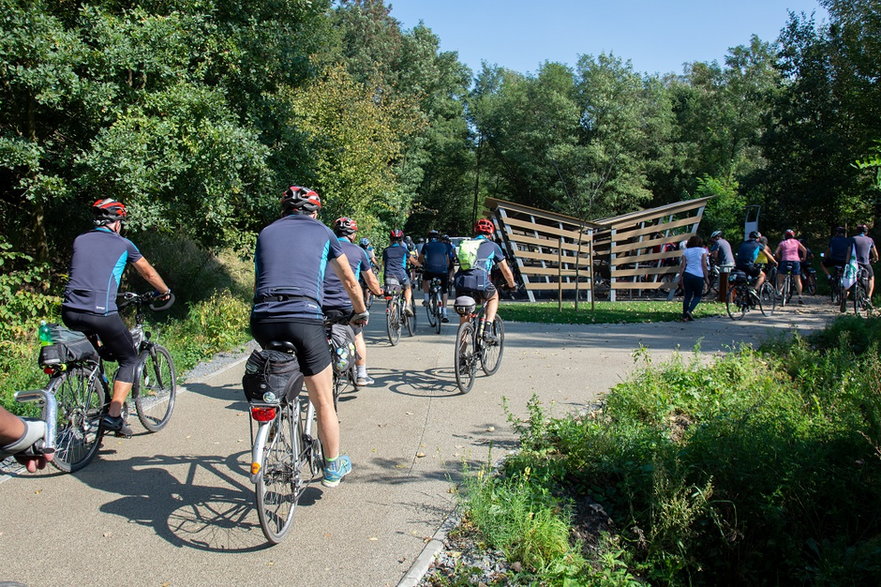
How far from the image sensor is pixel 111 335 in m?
5.31

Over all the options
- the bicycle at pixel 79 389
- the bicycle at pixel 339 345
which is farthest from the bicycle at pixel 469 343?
the bicycle at pixel 79 389

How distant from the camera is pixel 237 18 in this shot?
43.0ft

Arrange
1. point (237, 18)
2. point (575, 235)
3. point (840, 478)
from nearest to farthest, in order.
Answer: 1. point (840, 478)
2. point (237, 18)
3. point (575, 235)

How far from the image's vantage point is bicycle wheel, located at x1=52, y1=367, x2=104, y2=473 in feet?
16.5

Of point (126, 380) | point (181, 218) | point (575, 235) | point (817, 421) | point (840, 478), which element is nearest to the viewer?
point (840, 478)

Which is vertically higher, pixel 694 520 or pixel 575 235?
pixel 575 235

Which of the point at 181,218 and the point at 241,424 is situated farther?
the point at 181,218

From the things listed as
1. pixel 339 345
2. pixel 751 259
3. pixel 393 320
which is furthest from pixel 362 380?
pixel 751 259

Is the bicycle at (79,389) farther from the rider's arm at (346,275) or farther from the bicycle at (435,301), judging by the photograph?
the bicycle at (435,301)

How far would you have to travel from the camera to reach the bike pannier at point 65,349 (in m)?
4.88

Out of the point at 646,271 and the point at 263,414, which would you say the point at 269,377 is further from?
the point at 646,271

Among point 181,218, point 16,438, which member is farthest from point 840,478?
point 181,218

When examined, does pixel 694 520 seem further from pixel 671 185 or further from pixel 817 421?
pixel 671 185

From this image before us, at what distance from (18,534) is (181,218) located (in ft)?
24.6
